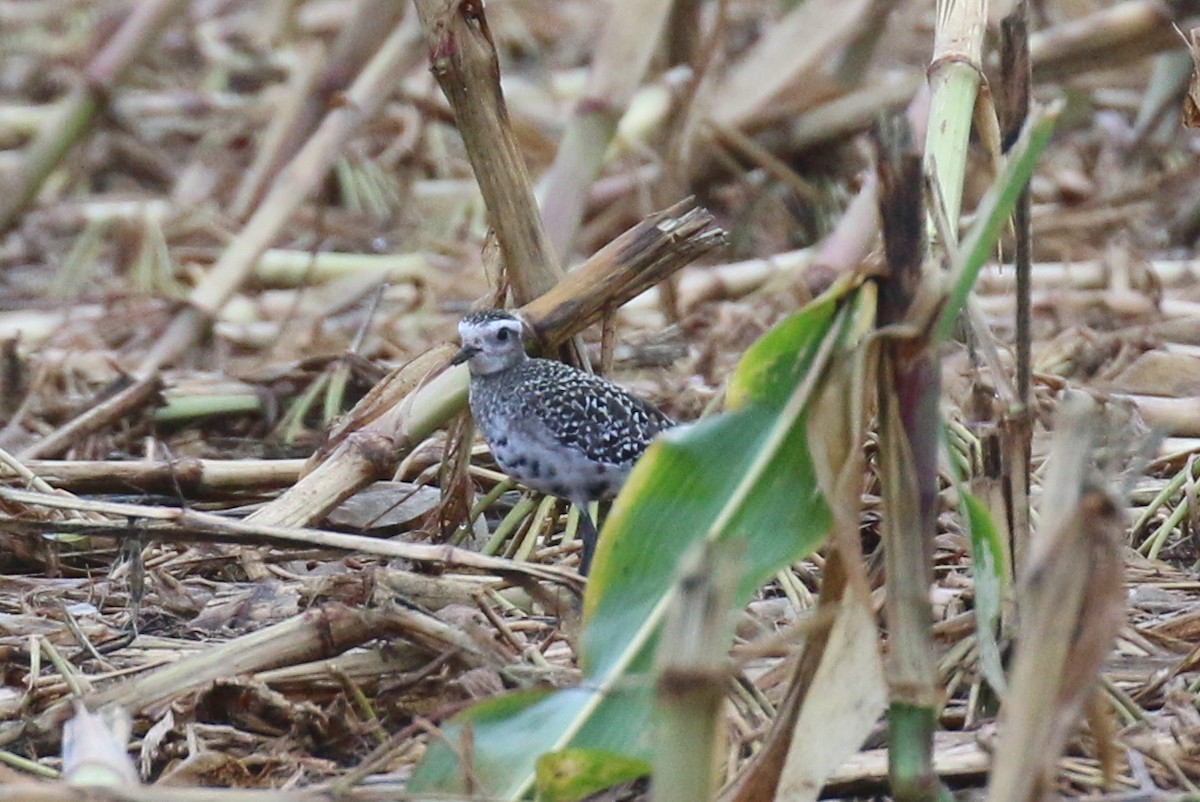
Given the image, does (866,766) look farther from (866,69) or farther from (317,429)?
(866,69)

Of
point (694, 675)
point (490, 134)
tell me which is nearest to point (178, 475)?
point (490, 134)

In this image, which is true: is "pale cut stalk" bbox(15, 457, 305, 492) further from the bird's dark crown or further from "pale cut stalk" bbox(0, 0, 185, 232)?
"pale cut stalk" bbox(0, 0, 185, 232)

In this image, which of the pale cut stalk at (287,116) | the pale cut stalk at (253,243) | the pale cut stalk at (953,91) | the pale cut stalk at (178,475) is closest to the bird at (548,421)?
the pale cut stalk at (178,475)

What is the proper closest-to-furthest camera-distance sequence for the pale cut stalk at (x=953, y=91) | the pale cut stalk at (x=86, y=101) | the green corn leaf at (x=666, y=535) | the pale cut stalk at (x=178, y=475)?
the green corn leaf at (x=666, y=535) → the pale cut stalk at (x=953, y=91) → the pale cut stalk at (x=178, y=475) → the pale cut stalk at (x=86, y=101)

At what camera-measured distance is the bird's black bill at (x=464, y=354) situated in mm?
3583

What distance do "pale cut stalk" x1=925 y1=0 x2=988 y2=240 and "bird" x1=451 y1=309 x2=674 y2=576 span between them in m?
0.89

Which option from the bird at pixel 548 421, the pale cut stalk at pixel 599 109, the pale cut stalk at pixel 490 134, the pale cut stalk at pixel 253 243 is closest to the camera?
the pale cut stalk at pixel 490 134

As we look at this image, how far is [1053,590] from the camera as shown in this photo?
1743 mm

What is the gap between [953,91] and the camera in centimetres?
305

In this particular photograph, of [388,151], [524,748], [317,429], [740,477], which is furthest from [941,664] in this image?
[388,151]

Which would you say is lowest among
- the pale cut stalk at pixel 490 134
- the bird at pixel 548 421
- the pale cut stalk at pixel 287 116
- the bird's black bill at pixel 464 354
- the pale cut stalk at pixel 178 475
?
the pale cut stalk at pixel 178 475

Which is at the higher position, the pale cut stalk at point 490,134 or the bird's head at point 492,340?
the pale cut stalk at point 490,134

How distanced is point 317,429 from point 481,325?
3.97ft

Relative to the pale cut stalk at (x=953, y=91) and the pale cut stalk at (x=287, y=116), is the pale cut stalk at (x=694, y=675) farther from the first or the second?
the pale cut stalk at (x=287, y=116)
